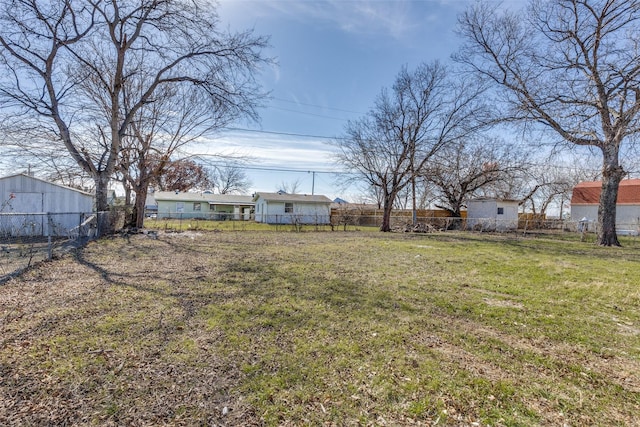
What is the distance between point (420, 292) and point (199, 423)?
13.7 feet

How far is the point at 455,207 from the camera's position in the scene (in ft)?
86.3

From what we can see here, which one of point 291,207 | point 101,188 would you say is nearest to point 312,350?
point 101,188

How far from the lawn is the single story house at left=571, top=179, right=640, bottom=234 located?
20.7m

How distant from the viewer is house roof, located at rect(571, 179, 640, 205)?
71.3ft

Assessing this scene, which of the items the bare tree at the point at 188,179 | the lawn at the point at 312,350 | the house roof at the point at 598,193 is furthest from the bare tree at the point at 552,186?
the bare tree at the point at 188,179

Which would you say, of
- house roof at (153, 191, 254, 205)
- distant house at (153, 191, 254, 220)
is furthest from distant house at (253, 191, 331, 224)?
house roof at (153, 191, 254, 205)

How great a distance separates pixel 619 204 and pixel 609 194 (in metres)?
13.3

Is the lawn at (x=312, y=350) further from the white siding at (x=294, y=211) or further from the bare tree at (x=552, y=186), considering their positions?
the bare tree at (x=552, y=186)

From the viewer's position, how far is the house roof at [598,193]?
2173cm

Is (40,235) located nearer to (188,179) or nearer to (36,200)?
(36,200)

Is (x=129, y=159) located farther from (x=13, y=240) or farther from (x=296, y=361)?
(x=296, y=361)

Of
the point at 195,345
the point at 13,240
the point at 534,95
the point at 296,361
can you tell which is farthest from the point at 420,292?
the point at 534,95

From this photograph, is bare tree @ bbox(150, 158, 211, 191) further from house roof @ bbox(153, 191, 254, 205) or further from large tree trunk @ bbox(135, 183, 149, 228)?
large tree trunk @ bbox(135, 183, 149, 228)

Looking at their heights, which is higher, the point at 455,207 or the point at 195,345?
the point at 455,207
